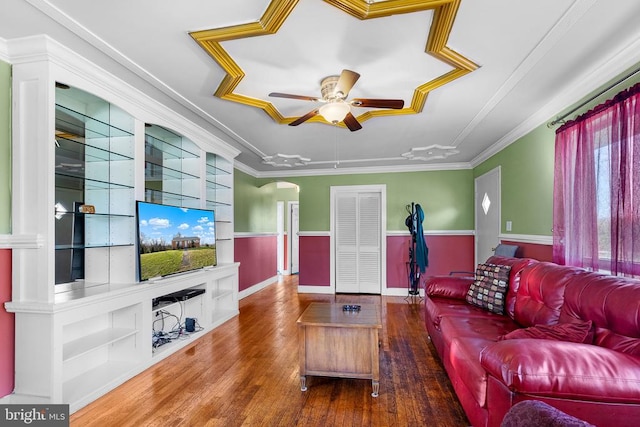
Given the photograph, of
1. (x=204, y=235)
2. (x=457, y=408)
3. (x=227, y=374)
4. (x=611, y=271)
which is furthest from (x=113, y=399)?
(x=611, y=271)

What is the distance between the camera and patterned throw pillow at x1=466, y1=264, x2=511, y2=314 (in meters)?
2.71

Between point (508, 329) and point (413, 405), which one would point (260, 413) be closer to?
point (413, 405)

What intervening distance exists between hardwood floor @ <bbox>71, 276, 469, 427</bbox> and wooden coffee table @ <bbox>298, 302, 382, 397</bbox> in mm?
154

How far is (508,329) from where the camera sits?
2.31m

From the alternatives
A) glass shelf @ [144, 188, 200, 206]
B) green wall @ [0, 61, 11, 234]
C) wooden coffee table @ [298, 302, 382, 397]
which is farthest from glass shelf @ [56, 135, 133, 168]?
wooden coffee table @ [298, 302, 382, 397]

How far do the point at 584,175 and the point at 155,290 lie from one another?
376 cm

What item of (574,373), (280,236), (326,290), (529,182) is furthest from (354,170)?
(574,373)

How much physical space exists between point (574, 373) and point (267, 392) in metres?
1.94

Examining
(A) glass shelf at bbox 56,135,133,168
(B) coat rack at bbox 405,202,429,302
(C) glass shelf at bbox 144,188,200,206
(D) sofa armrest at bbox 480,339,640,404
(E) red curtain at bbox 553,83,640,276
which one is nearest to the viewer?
(D) sofa armrest at bbox 480,339,640,404

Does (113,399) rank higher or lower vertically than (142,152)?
lower

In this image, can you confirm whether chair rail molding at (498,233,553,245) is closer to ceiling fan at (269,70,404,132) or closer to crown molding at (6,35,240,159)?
ceiling fan at (269,70,404,132)

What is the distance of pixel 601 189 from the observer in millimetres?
2223

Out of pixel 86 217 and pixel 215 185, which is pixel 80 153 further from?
pixel 215 185

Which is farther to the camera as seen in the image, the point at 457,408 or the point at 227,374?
the point at 227,374
